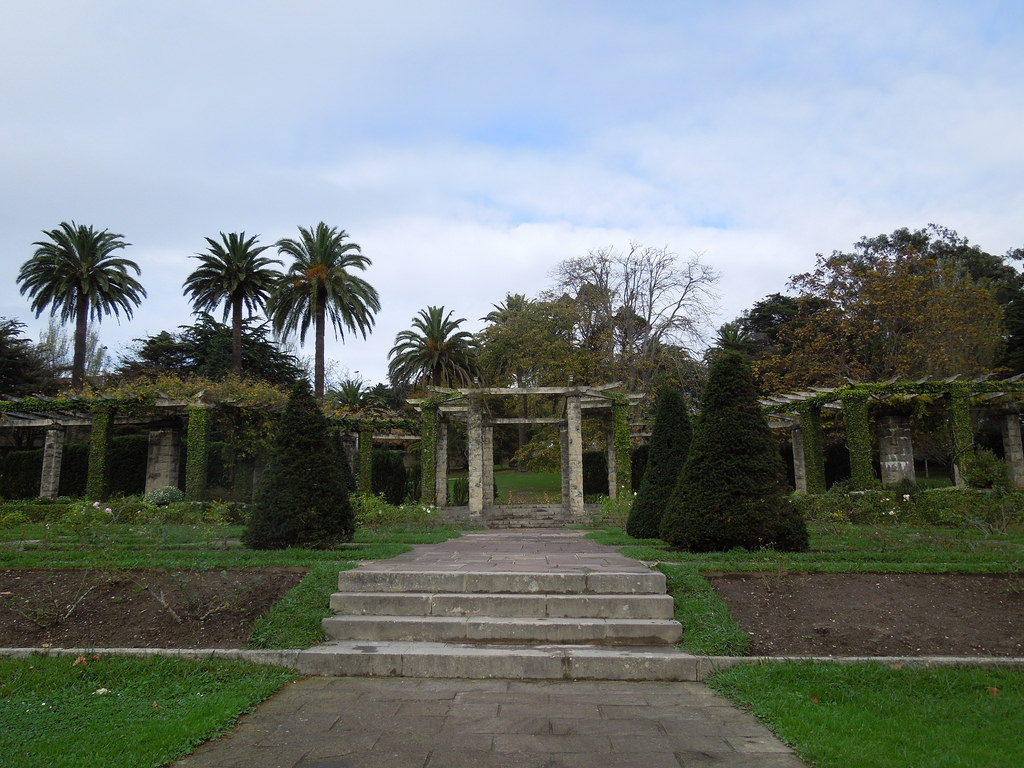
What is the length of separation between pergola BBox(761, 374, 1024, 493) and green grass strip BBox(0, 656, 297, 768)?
1598 centimetres

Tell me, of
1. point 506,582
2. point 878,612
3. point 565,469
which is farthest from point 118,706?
point 565,469

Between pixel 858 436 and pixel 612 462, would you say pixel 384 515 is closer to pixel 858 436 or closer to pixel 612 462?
pixel 612 462

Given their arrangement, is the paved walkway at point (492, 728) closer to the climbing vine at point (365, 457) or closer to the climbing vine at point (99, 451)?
the climbing vine at point (365, 457)

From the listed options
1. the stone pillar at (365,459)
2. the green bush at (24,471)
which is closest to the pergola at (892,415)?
the stone pillar at (365,459)

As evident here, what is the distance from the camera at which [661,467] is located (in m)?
10.5

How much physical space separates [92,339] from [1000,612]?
174ft

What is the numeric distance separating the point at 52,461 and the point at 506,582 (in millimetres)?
23023

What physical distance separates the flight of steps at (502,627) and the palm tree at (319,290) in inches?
892

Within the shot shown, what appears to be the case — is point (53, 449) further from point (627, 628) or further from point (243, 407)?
point (627, 628)

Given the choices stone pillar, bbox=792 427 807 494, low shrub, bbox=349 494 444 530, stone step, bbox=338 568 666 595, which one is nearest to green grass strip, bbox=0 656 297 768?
stone step, bbox=338 568 666 595

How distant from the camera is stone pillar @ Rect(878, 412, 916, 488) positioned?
762 inches

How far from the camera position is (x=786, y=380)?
79.8 feet

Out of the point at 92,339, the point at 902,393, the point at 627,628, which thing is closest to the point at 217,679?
the point at 627,628

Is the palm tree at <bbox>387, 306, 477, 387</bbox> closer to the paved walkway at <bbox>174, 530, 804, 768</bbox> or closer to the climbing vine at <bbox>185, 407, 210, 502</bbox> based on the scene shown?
the climbing vine at <bbox>185, 407, 210, 502</bbox>
